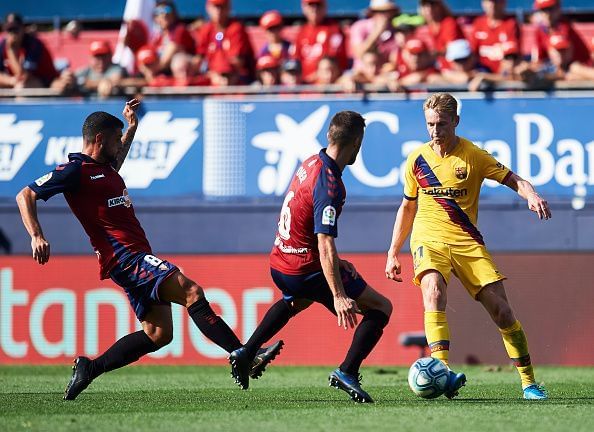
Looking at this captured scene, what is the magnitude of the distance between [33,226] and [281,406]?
7.26 feet

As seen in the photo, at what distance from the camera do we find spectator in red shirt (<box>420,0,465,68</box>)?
14469 mm

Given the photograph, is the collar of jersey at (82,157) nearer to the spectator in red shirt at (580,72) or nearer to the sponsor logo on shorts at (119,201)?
the sponsor logo on shorts at (119,201)

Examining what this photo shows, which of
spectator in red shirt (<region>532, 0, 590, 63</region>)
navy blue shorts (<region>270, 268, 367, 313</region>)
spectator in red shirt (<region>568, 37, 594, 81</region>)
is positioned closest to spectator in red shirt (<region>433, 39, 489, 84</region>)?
spectator in red shirt (<region>532, 0, 590, 63</region>)

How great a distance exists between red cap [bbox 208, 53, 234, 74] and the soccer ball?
22.7ft

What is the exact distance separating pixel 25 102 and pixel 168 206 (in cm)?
228

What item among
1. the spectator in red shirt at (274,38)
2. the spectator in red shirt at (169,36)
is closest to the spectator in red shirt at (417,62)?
the spectator in red shirt at (274,38)

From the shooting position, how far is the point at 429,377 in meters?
8.21

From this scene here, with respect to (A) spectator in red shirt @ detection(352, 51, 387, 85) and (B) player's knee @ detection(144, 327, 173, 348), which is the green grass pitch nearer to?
(B) player's knee @ detection(144, 327, 173, 348)

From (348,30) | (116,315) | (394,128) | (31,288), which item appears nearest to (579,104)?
Answer: (394,128)

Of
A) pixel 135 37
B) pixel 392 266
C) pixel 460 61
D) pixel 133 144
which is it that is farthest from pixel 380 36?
pixel 392 266

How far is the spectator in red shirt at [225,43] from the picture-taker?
14.8m

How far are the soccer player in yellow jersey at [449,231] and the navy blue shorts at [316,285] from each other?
1.64 feet

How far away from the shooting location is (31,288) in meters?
13.4

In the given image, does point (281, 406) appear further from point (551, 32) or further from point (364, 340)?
point (551, 32)
